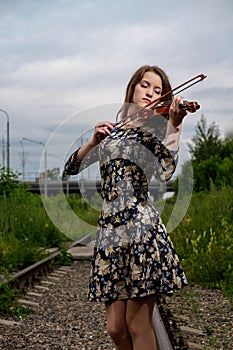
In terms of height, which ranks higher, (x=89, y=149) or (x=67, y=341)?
(x=89, y=149)

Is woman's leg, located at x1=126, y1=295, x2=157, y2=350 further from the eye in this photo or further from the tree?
the tree

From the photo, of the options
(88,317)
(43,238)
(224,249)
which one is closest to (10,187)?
(43,238)

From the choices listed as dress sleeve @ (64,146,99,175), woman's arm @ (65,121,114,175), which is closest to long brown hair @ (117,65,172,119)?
woman's arm @ (65,121,114,175)

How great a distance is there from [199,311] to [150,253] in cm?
269

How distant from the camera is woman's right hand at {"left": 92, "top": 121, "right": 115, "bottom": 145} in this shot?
2.58 m

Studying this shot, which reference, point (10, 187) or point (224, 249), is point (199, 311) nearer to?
point (224, 249)

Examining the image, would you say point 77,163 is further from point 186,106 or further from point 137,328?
point 137,328

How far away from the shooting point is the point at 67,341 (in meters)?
4.32

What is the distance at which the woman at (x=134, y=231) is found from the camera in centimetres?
247

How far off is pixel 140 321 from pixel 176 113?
0.88 meters

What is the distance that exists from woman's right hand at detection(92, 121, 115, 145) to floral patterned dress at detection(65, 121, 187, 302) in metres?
Result: 0.03

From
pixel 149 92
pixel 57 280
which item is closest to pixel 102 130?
pixel 149 92

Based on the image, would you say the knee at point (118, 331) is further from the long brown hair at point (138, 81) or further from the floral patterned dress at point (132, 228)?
the long brown hair at point (138, 81)

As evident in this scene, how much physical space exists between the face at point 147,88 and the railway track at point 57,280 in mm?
1532
